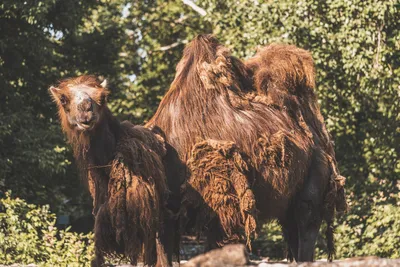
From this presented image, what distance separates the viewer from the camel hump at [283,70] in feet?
30.4

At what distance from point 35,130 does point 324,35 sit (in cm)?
575

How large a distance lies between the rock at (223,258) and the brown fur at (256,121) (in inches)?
123

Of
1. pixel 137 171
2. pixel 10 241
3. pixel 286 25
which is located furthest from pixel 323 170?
pixel 286 25

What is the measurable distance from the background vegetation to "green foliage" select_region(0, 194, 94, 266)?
2269mm

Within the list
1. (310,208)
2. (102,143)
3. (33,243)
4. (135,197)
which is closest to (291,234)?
(310,208)

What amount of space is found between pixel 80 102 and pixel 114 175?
2.22ft

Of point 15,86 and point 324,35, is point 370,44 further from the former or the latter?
point 15,86

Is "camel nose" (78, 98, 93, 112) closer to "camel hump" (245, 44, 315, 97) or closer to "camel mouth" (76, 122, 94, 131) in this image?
"camel mouth" (76, 122, 94, 131)

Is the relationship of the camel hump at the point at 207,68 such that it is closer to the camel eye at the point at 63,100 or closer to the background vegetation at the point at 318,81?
the camel eye at the point at 63,100

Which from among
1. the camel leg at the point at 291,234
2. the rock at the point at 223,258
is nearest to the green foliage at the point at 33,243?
the camel leg at the point at 291,234

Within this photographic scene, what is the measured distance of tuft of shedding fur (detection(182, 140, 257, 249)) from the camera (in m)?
8.01

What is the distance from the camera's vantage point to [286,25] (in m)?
17.3

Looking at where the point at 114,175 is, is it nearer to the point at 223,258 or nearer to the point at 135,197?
the point at 135,197

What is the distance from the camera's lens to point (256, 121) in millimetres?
8648
